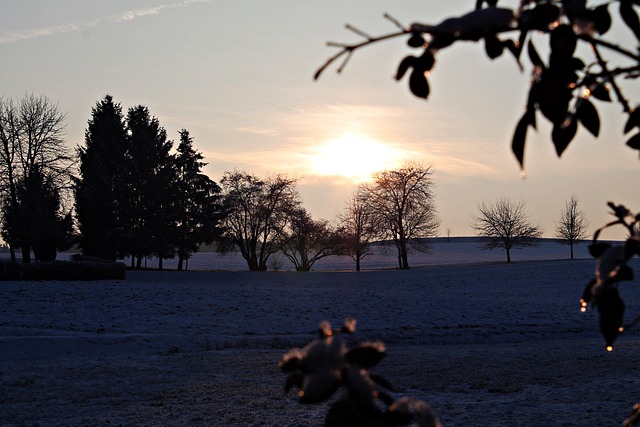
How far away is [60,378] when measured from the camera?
12.8 m

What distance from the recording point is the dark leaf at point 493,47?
1241 millimetres

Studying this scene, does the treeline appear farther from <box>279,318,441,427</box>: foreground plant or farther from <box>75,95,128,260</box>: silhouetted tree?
<box>279,318,441,427</box>: foreground plant

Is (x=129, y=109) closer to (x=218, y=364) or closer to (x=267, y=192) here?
(x=267, y=192)

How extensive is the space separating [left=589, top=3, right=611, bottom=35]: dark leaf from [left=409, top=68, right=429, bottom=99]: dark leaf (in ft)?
1.35

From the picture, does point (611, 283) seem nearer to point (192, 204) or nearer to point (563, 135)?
point (563, 135)

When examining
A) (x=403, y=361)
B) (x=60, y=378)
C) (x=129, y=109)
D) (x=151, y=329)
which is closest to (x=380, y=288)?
(x=151, y=329)

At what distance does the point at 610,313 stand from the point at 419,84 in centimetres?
53

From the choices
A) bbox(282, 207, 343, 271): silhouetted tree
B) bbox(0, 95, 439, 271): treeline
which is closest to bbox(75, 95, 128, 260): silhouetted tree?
bbox(0, 95, 439, 271): treeline

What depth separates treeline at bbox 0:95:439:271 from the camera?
4575 centimetres

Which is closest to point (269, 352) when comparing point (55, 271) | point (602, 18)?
point (602, 18)

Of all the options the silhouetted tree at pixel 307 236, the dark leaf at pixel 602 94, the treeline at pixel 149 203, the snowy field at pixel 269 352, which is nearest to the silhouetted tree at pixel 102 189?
the treeline at pixel 149 203

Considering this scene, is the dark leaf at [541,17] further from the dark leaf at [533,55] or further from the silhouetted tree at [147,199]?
the silhouetted tree at [147,199]

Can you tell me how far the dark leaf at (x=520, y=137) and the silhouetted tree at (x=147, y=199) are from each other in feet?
169

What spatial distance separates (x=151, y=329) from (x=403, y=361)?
9.02 meters
